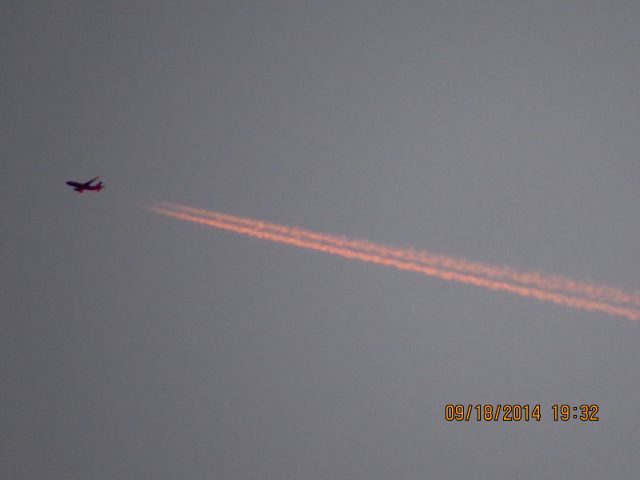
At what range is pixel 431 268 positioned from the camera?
71.5 feet

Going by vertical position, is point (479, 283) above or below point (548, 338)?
above

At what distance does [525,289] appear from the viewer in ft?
62.1

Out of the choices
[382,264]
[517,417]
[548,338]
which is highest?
[382,264]

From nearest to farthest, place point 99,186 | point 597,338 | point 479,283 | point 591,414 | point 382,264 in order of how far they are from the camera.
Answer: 1. point 99,186
2. point 591,414
3. point 597,338
4. point 479,283
5. point 382,264

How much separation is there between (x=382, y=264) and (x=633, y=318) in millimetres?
11167

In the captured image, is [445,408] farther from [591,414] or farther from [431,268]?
[431,268]

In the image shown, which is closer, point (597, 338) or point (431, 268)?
point (597, 338)

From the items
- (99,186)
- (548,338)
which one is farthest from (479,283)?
(99,186)

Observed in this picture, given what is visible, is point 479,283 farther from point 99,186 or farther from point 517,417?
point 99,186

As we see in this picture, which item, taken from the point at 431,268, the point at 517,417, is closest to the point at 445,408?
the point at 517,417

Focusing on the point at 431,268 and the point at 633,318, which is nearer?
the point at 633,318

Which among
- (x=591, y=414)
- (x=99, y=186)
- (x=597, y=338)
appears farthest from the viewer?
(x=597, y=338)

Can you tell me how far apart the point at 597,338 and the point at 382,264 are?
33.6ft

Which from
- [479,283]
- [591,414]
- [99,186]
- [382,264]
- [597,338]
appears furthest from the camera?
[382,264]
